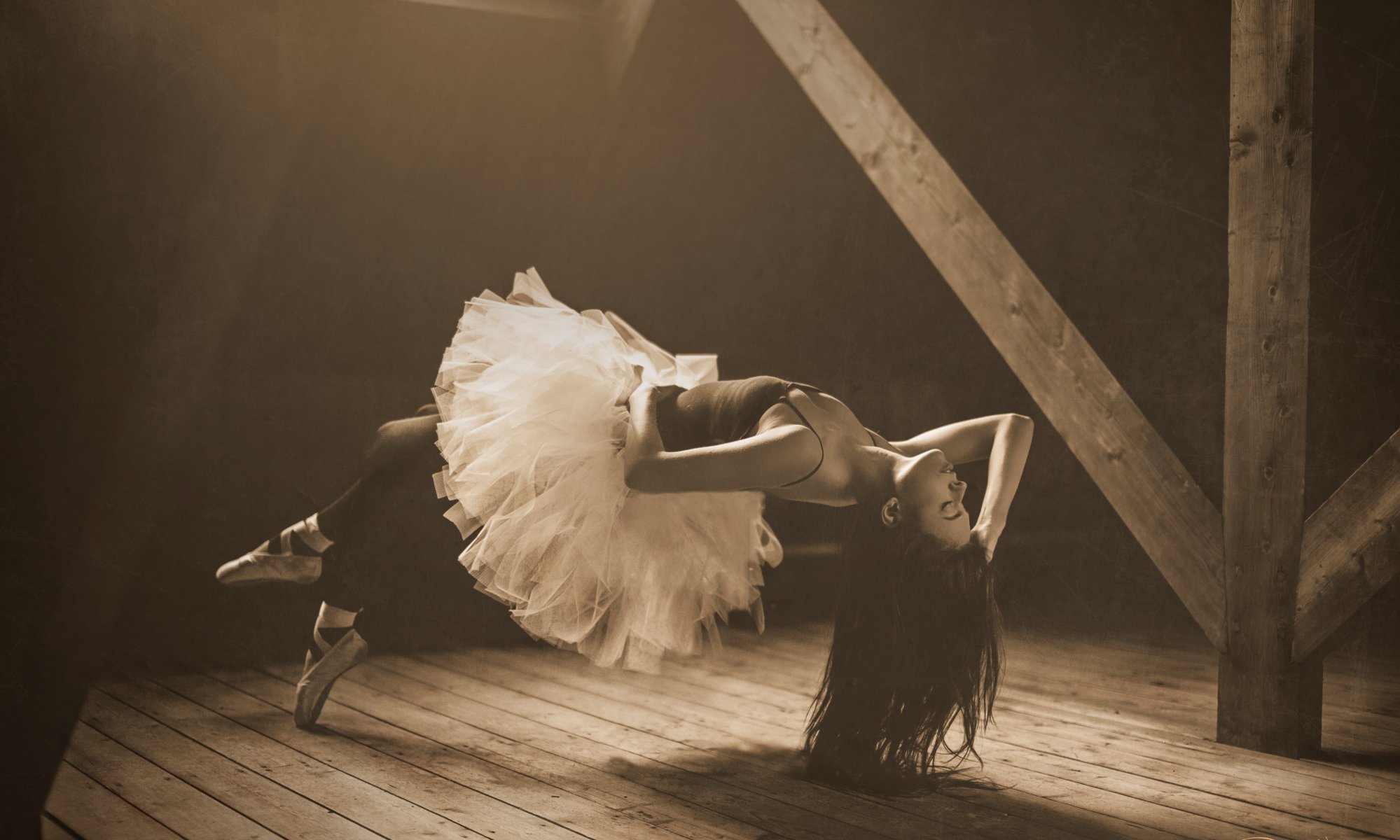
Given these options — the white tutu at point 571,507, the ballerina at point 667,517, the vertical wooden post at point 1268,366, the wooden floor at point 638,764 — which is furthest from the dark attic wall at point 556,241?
the vertical wooden post at point 1268,366

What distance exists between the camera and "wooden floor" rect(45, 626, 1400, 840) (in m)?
2.15

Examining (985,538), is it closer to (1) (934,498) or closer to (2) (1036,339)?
(1) (934,498)

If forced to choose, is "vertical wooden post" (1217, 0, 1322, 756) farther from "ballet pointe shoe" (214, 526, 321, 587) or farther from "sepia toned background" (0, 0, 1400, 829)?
"ballet pointe shoe" (214, 526, 321, 587)

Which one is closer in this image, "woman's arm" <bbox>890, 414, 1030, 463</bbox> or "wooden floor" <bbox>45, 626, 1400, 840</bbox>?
"wooden floor" <bbox>45, 626, 1400, 840</bbox>

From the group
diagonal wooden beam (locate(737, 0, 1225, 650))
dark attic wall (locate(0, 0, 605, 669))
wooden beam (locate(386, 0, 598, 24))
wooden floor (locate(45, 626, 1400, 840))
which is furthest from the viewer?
wooden beam (locate(386, 0, 598, 24))

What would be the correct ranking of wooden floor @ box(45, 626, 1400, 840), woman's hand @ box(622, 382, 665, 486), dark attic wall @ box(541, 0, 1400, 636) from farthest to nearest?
dark attic wall @ box(541, 0, 1400, 636) → woman's hand @ box(622, 382, 665, 486) → wooden floor @ box(45, 626, 1400, 840)

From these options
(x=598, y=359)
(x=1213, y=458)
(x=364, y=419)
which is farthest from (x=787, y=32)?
(x=1213, y=458)

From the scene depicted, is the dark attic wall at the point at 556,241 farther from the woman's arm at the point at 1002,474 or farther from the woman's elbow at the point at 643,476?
the woman's arm at the point at 1002,474

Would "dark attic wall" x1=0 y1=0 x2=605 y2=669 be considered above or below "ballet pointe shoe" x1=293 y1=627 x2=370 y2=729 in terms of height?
above

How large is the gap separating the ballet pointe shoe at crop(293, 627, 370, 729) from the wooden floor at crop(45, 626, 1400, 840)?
2.2 inches

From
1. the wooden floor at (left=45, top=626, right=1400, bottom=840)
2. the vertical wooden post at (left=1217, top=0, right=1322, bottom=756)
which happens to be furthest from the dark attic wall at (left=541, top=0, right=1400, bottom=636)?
the vertical wooden post at (left=1217, top=0, right=1322, bottom=756)

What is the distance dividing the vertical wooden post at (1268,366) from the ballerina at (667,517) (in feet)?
2.09

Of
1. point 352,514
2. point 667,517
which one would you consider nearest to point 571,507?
point 667,517

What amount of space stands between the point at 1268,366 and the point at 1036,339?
1.87ft
